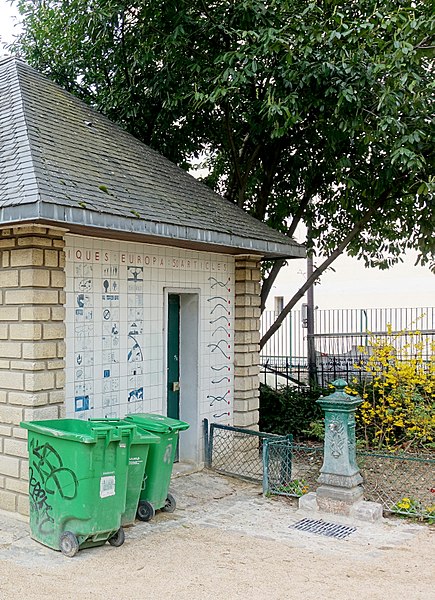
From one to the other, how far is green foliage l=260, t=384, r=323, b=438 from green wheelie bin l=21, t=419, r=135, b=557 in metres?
5.76

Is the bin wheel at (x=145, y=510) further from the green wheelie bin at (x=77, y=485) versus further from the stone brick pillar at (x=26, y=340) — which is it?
the stone brick pillar at (x=26, y=340)

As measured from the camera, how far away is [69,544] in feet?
18.6

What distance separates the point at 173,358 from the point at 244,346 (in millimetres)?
1255

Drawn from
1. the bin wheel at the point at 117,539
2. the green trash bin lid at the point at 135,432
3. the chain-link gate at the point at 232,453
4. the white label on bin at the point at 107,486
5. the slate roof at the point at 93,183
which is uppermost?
the slate roof at the point at 93,183

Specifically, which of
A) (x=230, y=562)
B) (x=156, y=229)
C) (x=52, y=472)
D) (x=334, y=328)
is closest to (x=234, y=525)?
(x=230, y=562)

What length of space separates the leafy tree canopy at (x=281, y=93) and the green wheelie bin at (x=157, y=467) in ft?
14.9

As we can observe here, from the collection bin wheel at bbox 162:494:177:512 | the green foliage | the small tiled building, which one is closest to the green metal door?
the small tiled building

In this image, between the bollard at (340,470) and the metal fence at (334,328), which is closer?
the bollard at (340,470)

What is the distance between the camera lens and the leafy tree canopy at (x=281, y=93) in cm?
864

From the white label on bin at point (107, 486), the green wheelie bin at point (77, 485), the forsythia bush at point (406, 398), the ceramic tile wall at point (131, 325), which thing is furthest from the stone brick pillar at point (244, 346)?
the white label on bin at point (107, 486)

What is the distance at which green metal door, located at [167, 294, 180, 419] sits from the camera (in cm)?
888

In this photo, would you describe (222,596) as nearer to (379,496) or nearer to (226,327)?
(379,496)

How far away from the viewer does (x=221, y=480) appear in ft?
27.9

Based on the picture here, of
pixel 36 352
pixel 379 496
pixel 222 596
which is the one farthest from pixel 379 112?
pixel 222 596
